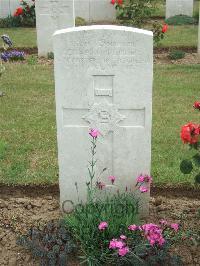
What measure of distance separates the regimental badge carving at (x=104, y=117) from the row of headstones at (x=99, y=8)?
11973mm

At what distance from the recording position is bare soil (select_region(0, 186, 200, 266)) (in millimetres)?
3637

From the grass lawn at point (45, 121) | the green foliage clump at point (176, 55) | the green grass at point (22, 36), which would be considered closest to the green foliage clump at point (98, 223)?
the grass lawn at point (45, 121)

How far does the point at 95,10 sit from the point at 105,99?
12161mm

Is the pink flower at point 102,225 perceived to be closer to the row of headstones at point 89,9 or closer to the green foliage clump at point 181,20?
the green foliage clump at point 181,20

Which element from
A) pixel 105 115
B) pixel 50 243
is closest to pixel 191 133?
pixel 105 115

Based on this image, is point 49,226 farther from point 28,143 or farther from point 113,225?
point 28,143

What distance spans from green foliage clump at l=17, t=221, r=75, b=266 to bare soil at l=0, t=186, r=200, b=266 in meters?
0.11

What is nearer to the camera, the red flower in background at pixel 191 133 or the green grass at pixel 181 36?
the red flower in background at pixel 191 133

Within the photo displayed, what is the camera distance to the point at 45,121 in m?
6.52

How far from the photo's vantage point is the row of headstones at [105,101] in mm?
3602

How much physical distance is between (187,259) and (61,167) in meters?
1.13

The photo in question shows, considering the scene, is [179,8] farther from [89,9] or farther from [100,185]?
[100,185]

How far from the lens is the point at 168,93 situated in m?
7.73

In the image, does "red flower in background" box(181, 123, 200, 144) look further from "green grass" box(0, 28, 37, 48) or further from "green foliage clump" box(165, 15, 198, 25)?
"green foliage clump" box(165, 15, 198, 25)
